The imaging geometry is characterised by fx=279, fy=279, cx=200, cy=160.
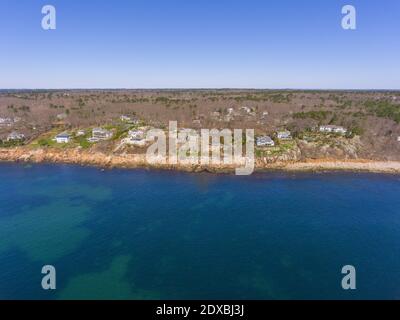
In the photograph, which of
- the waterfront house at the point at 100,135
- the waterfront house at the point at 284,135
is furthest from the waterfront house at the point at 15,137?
the waterfront house at the point at 284,135

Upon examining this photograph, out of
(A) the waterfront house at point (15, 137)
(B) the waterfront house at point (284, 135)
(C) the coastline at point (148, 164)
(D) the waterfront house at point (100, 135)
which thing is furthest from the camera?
(A) the waterfront house at point (15, 137)

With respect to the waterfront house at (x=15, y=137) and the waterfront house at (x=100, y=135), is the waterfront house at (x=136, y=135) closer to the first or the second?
the waterfront house at (x=100, y=135)

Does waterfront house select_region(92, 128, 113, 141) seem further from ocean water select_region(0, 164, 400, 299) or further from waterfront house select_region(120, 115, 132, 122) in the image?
ocean water select_region(0, 164, 400, 299)

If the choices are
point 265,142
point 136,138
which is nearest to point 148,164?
point 136,138

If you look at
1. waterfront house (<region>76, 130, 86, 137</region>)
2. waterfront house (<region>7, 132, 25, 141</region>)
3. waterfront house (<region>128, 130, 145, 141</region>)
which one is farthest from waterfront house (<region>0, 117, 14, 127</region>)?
waterfront house (<region>128, 130, 145, 141</region>)

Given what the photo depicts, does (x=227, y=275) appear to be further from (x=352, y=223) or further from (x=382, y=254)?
(x=352, y=223)
